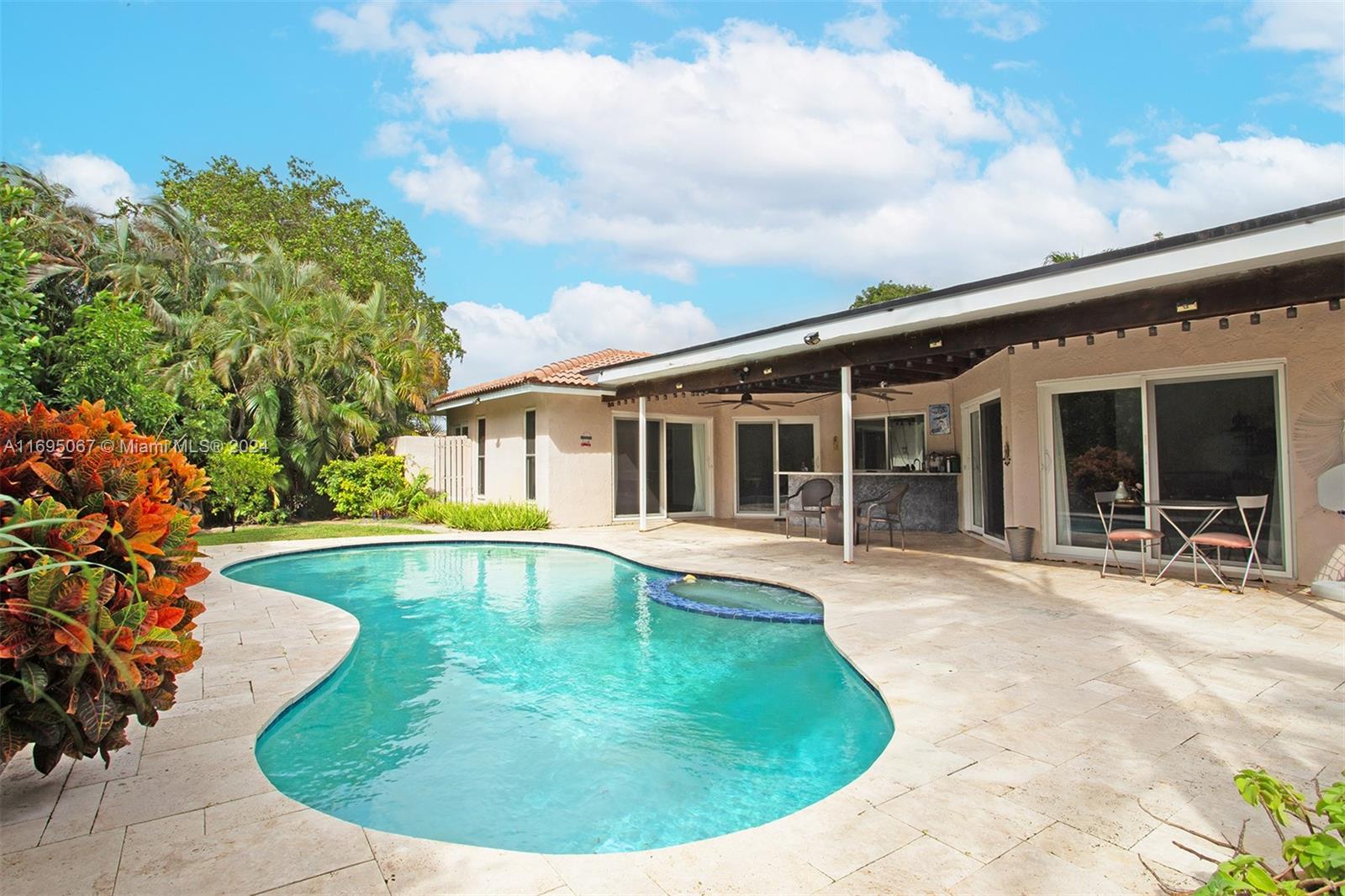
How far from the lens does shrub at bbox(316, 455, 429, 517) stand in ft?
52.8

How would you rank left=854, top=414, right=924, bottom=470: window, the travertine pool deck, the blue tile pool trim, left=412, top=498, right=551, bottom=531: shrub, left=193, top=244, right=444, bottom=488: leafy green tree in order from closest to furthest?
the travertine pool deck → the blue tile pool trim → left=412, top=498, right=551, bottom=531: shrub → left=854, top=414, right=924, bottom=470: window → left=193, top=244, right=444, bottom=488: leafy green tree

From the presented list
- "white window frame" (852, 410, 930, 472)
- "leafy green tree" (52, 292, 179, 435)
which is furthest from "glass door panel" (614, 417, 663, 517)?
"leafy green tree" (52, 292, 179, 435)

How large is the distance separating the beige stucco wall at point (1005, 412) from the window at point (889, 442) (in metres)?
0.25

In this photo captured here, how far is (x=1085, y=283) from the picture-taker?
20.6ft

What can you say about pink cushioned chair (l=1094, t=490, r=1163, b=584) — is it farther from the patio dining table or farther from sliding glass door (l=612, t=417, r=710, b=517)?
sliding glass door (l=612, t=417, r=710, b=517)

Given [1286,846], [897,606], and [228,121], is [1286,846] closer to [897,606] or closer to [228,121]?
[897,606]

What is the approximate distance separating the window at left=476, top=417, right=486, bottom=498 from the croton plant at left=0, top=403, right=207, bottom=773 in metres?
14.6

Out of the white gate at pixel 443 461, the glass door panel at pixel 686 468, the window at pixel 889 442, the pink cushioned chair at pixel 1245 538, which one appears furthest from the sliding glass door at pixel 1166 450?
the white gate at pixel 443 461

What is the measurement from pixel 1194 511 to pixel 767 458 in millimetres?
9327

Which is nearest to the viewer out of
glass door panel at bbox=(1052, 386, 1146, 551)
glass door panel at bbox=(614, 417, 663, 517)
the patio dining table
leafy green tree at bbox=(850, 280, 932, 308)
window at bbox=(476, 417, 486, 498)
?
the patio dining table

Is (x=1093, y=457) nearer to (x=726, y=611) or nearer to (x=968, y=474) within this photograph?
(x=968, y=474)

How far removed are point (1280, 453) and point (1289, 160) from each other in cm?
618

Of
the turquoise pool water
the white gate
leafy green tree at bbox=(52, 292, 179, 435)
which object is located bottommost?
the turquoise pool water

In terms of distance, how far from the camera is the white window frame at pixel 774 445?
52.4ft
